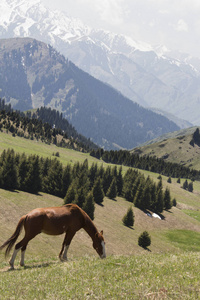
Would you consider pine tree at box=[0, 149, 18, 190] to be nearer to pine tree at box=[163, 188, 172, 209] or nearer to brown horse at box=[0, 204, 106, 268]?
brown horse at box=[0, 204, 106, 268]

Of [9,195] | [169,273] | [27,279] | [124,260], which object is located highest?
[169,273]

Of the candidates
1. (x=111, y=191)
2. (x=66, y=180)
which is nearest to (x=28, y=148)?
(x=111, y=191)

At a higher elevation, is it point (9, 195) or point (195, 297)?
point (195, 297)

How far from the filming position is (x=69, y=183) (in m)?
65.7

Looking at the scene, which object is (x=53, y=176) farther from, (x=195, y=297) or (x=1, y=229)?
(x=195, y=297)

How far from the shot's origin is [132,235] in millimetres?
54094

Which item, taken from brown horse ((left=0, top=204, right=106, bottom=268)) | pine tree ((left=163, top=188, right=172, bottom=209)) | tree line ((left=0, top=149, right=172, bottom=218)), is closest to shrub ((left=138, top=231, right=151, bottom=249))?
tree line ((left=0, top=149, right=172, bottom=218))

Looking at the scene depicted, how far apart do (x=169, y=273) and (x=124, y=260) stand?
9.85 feet

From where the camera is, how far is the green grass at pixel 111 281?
8578 millimetres

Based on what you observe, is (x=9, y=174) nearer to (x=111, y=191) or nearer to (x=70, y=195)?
(x=70, y=195)

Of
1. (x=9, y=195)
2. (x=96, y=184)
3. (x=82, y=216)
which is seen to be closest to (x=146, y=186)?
(x=96, y=184)

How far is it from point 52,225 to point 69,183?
51824 mm

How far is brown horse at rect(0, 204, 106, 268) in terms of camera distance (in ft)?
45.9

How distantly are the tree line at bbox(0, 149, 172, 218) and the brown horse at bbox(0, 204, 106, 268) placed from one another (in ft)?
122
